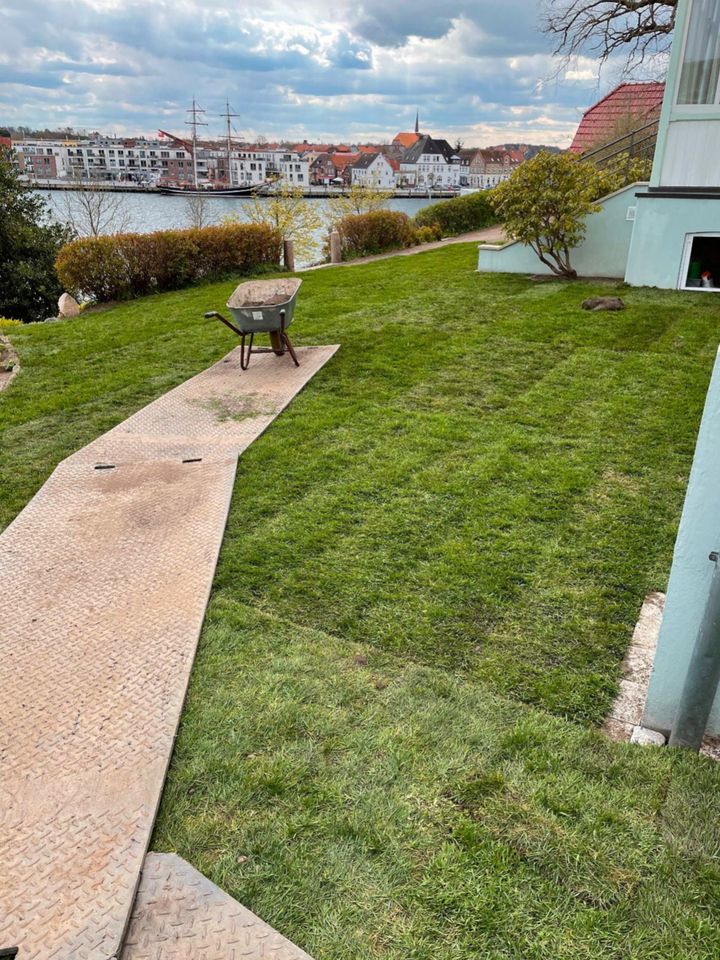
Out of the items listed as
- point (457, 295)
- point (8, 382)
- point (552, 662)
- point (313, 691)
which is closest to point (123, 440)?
point (8, 382)

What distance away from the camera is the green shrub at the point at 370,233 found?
16594 mm

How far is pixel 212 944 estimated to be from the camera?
184 centimetres

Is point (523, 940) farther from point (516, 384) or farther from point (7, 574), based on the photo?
point (516, 384)

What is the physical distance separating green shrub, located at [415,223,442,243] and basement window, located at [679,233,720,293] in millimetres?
9616

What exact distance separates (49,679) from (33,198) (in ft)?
60.6

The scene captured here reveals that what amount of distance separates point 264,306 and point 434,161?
11333 centimetres

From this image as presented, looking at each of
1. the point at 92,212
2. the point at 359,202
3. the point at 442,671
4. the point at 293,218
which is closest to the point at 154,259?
the point at 442,671

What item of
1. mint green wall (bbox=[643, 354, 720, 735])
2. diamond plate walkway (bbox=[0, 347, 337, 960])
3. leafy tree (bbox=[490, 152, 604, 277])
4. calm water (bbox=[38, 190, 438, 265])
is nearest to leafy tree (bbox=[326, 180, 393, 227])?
calm water (bbox=[38, 190, 438, 265])

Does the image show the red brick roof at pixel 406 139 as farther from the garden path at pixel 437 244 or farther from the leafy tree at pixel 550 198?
the leafy tree at pixel 550 198

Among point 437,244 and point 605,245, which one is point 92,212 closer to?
point 437,244

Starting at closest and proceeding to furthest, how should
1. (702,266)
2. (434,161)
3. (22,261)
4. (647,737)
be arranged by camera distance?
(647,737) < (702,266) < (22,261) < (434,161)

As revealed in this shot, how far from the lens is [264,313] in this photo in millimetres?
6914

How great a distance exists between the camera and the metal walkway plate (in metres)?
1.82

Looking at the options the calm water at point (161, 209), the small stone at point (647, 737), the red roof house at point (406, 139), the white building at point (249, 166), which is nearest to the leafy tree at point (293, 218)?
the calm water at point (161, 209)
